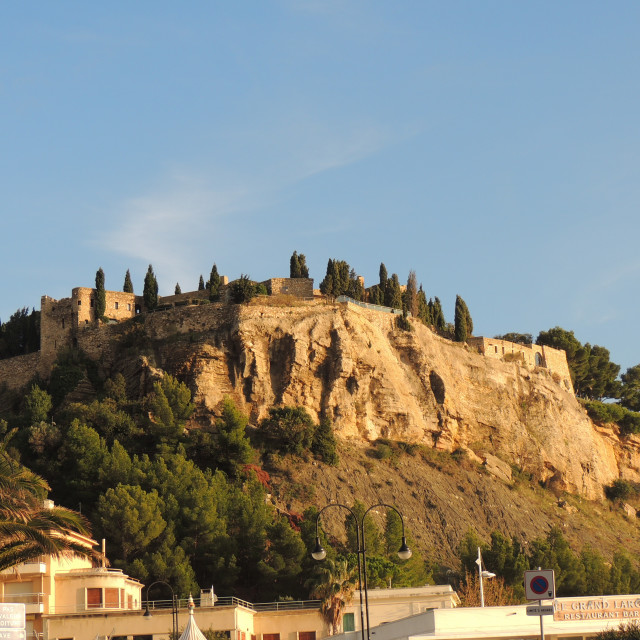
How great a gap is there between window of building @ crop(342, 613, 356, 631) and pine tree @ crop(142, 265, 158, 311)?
35.0 meters

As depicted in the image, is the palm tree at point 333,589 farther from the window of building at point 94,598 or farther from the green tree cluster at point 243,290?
the green tree cluster at point 243,290

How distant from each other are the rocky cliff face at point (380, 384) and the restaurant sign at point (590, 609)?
126 feet

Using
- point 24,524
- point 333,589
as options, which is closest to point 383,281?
point 333,589

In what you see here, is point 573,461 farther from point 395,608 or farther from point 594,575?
point 395,608

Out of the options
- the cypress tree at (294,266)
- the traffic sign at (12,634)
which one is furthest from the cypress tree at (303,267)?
the traffic sign at (12,634)

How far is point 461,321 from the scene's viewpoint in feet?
305

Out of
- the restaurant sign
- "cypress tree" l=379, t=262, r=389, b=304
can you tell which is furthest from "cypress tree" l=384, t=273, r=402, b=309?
the restaurant sign

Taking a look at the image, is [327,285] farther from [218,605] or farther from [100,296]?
[218,605]

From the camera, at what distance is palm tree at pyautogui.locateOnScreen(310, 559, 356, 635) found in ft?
185

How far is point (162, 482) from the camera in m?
69.4

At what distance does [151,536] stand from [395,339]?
2767cm

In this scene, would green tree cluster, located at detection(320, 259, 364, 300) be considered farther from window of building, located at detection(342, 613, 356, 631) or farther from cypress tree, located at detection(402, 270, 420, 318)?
window of building, located at detection(342, 613, 356, 631)

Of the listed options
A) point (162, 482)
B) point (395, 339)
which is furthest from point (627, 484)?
point (162, 482)

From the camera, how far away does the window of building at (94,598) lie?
5497 centimetres
